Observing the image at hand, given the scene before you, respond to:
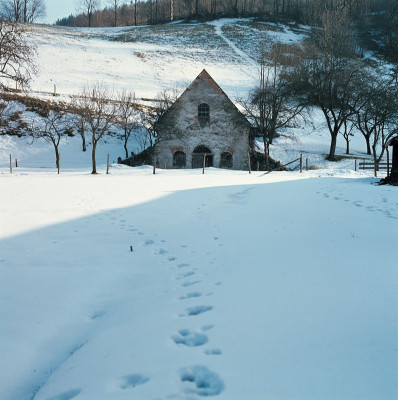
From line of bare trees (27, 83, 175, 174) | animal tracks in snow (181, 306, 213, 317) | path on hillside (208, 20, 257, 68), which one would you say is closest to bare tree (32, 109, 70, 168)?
line of bare trees (27, 83, 175, 174)

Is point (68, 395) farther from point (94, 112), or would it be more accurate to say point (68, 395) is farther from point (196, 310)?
point (94, 112)

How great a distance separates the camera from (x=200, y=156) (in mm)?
26594

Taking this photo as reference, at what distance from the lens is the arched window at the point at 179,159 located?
1042 inches

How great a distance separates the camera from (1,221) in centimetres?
774

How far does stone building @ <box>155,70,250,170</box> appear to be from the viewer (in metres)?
25.7

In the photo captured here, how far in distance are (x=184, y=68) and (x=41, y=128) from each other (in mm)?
27997

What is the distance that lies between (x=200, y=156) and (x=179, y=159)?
1.66m

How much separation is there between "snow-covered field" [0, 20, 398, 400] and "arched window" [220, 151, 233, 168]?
52.7 ft

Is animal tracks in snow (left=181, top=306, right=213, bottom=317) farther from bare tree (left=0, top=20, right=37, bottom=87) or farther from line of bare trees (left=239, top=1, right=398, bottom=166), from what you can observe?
line of bare trees (left=239, top=1, right=398, bottom=166)

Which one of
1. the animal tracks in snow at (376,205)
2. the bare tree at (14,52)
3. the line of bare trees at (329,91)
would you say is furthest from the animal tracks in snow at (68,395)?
the line of bare trees at (329,91)

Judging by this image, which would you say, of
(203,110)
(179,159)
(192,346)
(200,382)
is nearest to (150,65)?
(203,110)

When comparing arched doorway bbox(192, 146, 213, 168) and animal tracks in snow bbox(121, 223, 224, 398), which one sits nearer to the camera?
animal tracks in snow bbox(121, 223, 224, 398)

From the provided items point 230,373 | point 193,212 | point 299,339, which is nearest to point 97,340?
point 230,373

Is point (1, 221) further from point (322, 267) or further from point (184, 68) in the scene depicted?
point (184, 68)
